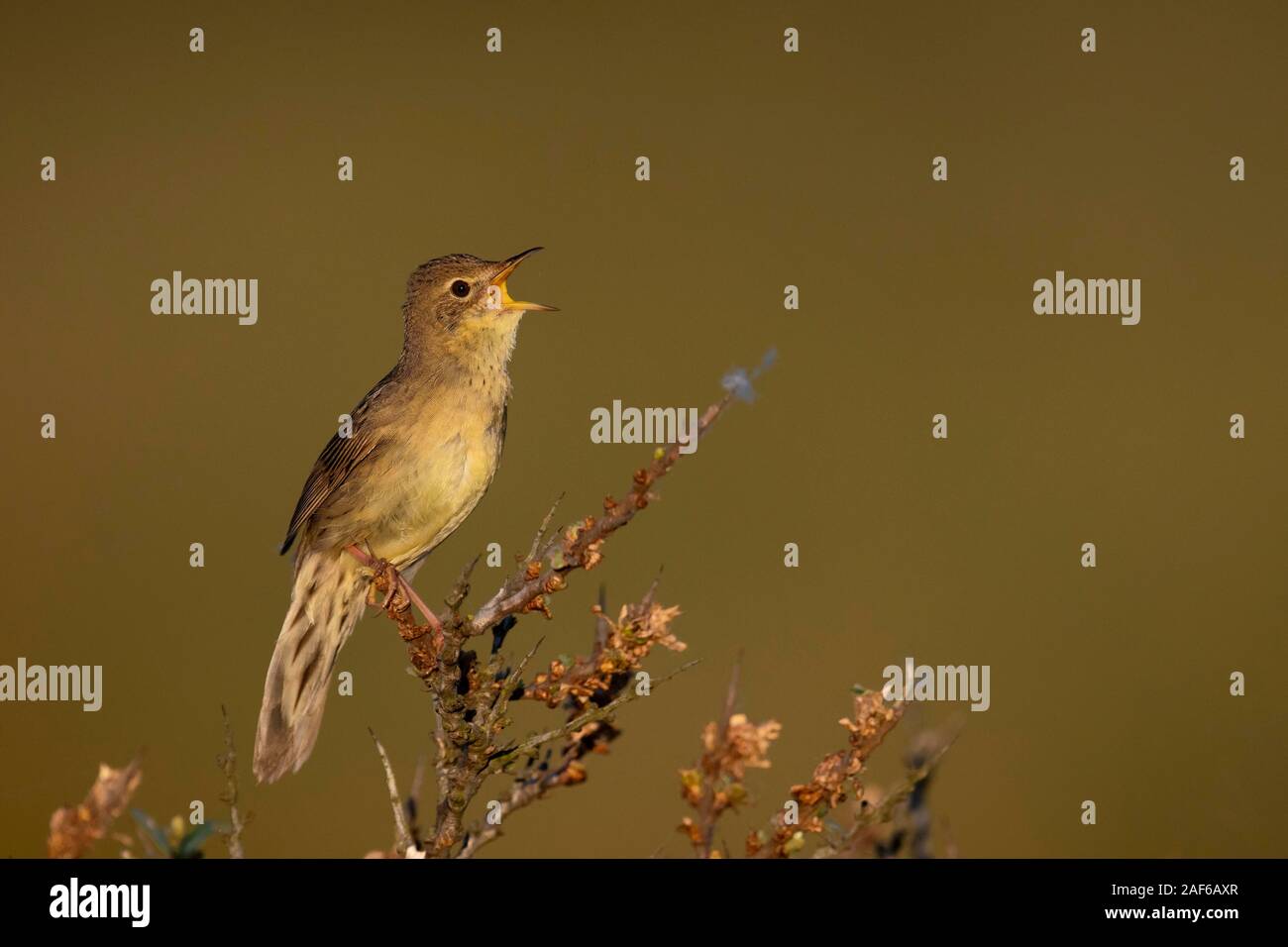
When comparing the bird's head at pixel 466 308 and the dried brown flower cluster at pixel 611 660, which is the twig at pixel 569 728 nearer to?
the dried brown flower cluster at pixel 611 660

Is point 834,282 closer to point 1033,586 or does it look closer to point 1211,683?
point 1033,586

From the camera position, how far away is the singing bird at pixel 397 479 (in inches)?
171

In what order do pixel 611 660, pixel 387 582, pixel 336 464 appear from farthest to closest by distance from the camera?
pixel 336 464, pixel 387 582, pixel 611 660

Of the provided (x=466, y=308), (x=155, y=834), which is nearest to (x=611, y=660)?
(x=155, y=834)

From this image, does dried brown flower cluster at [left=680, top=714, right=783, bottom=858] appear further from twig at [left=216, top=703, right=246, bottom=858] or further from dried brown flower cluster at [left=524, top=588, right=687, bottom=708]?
twig at [left=216, top=703, right=246, bottom=858]

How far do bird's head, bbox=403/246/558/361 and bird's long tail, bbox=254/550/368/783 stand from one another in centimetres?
84

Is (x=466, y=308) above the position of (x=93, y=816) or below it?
above

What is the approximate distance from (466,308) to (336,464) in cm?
71

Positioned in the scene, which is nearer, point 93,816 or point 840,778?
point 93,816

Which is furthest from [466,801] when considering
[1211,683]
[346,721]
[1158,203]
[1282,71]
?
[1282,71]

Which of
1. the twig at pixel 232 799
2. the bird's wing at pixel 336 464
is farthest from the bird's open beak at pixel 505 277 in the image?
the twig at pixel 232 799

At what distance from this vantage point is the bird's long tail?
13.6 feet

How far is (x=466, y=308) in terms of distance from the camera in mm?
4777

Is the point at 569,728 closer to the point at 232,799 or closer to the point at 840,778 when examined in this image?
the point at 840,778
